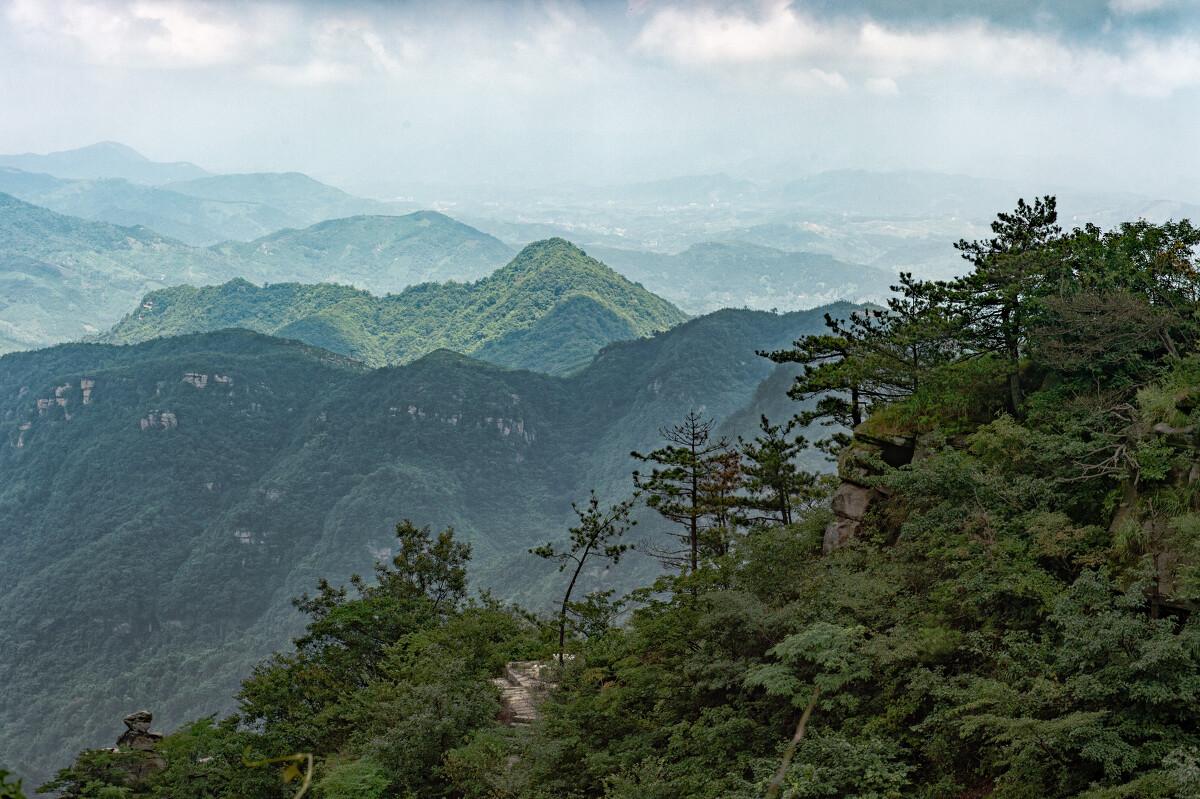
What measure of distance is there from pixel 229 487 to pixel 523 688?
151 metres

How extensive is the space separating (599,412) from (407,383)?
46.8m

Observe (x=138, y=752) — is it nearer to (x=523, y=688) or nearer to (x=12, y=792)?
(x=523, y=688)

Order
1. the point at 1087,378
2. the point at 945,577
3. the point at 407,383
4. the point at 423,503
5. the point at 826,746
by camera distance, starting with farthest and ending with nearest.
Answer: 1. the point at 407,383
2. the point at 423,503
3. the point at 1087,378
4. the point at 945,577
5. the point at 826,746

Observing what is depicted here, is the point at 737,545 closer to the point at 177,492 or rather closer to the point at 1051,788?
the point at 1051,788

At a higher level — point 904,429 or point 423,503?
point 904,429

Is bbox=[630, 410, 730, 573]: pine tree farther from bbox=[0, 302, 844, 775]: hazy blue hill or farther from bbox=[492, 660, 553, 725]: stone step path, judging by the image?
bbox=[0, 302, 844, 775]: hazy blue hill

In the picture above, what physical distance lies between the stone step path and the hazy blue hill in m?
85.9

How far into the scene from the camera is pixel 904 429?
68.6 ft

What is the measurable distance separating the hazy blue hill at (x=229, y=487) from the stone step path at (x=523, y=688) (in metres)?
85.9

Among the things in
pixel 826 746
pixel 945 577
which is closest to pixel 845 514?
pixel 945 577

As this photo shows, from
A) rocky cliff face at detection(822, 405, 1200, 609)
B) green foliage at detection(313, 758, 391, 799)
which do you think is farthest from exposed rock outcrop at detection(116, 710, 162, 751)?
rocky cliff face at detection(822, 405, 1200, 609)

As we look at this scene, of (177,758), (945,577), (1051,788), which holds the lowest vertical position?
(177,758)

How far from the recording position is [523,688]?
2434cm

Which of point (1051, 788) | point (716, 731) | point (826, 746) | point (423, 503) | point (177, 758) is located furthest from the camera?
point (423, 503)
